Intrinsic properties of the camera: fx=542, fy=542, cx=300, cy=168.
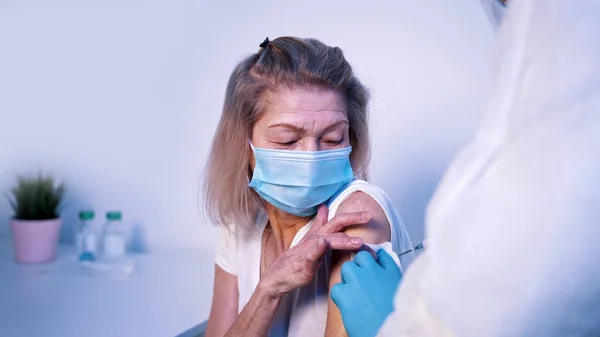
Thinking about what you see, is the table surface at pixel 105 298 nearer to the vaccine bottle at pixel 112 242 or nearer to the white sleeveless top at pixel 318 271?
the vaccine bottle at pixel 112 242

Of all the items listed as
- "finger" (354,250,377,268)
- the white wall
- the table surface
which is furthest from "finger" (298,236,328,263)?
the white wall

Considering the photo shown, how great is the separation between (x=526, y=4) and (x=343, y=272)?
42 cm

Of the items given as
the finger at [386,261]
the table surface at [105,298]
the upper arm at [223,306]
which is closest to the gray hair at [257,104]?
the upper arm at [223,306]

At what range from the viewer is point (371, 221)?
0.99 meters

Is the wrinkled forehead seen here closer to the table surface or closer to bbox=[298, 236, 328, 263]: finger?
bbox=[298, 236, 328, 263]: finger

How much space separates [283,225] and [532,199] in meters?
0.87

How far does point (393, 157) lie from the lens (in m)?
1.59

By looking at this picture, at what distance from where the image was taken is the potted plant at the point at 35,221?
1.77 m

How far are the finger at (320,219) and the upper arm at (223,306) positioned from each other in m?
0.32

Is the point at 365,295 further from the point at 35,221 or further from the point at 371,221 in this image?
the point at 35,221

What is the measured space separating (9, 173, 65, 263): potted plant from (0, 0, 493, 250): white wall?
0.81ft

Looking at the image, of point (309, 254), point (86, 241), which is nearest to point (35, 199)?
point (86, 241)

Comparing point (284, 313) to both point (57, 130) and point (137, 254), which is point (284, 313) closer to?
point (137, 254)

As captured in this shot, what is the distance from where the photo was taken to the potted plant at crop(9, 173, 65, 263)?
177cm
